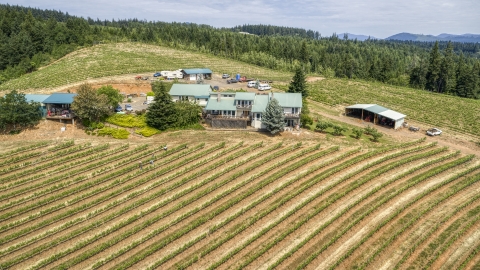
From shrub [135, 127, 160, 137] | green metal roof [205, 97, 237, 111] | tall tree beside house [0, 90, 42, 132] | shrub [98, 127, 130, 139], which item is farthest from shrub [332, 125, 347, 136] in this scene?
tall tree beside house [0, 90, 42, 132]

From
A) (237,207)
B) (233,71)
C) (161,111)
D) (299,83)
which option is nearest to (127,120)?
(161,111)

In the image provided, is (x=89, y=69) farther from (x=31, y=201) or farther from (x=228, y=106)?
(x=31, y=201)

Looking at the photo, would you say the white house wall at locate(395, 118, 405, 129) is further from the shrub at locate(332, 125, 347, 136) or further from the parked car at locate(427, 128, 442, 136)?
the shrub at locate(332, 125, 347, 136)

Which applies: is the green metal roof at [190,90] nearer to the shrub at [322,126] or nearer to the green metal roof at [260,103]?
the green metal roof at [260,103]

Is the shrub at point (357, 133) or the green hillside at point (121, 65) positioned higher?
the green hillside at point (121, 65)

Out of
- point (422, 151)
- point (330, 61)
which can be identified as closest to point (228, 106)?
point (422, 151)

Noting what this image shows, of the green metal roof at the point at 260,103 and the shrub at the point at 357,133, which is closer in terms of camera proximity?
the shrub at the point at 357,133

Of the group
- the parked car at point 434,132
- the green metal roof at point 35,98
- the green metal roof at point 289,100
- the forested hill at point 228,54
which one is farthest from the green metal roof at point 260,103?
the forested hill at point 228,54

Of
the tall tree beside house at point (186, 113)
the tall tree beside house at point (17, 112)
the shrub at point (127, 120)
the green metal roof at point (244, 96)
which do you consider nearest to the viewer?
the tall tree beside house at point (17, 112)
